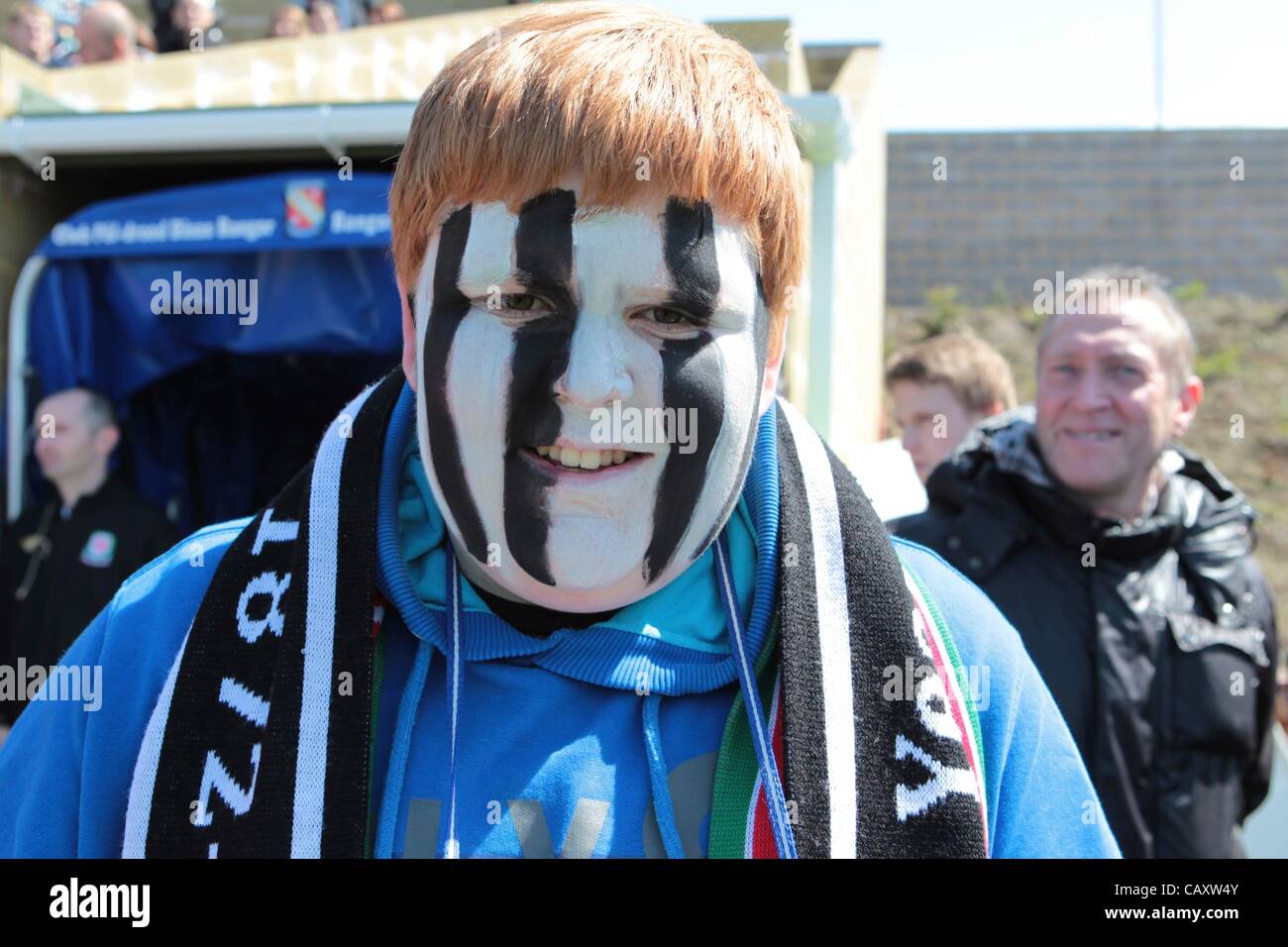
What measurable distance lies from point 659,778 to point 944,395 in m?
2.77

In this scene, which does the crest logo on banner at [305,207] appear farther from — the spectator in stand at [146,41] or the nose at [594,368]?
the spectator in stand at [146,41]

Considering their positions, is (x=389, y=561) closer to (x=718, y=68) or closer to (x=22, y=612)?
(x=718, y=68)

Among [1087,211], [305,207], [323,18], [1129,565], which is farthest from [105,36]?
[1087,211]

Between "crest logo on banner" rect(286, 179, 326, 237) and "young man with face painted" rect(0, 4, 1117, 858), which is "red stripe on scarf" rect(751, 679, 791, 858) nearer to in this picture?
"young man with face painted" rect(0, 4, 1117, 858)

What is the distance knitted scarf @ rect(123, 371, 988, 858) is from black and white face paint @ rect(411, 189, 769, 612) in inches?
6.0

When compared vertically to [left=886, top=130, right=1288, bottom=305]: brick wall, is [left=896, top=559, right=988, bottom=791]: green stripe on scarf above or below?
below

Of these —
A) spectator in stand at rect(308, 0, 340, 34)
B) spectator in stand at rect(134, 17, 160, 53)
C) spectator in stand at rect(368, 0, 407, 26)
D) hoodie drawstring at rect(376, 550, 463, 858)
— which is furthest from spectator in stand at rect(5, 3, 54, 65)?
hoodie drawstring at rect(376, 550, 463, 858)

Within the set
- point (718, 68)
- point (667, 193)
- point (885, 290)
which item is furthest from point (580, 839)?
point (885, 290)

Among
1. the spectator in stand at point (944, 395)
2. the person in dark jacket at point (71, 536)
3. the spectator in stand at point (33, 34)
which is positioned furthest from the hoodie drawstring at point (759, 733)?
the spectator in stand at point (33, 34)

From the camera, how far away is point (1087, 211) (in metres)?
11.0

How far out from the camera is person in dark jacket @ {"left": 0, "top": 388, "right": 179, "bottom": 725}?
4406mm

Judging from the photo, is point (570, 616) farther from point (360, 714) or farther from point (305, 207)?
point (305, 207)

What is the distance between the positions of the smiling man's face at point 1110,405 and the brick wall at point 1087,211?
8.25 m

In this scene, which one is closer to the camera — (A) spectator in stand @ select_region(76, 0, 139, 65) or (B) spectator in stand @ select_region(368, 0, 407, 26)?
(A) spectator in stand @ select_region(76, 0, 139, 65)
